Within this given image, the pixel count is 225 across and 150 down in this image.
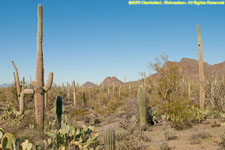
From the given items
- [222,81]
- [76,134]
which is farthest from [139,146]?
[222,81]

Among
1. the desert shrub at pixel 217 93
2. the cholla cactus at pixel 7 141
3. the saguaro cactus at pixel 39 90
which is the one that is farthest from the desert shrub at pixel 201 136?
the cholla cactus at pixel 7 141

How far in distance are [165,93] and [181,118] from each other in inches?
138

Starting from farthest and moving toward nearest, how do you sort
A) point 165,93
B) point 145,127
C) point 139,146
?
point 165,93 → point 145,127 → point 139,146

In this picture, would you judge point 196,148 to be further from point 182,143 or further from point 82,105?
point 82,105

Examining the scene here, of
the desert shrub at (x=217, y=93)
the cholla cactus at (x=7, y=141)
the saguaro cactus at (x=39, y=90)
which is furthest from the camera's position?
the saguaro cactus at (x=39, y=90)

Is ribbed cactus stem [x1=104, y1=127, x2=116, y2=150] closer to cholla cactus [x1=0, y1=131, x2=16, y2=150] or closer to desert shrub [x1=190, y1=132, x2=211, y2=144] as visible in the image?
cholla cactus [x1=0, y1=131, x2=16, y2=150]

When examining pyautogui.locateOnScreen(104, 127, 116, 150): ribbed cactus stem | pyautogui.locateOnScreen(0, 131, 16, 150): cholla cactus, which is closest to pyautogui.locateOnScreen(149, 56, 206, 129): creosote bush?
pyautogui.locateOnScreen(104, 127, 116, 150): ribbed cactus stem

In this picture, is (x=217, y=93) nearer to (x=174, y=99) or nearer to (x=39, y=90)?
(x=174, y=99)

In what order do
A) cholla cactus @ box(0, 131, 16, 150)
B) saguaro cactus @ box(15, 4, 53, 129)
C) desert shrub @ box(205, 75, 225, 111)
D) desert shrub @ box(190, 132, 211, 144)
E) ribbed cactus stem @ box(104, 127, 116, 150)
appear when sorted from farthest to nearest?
saguaro cactus @ box(15, 4, 53, 129), desert shrub @ box(190, 132, 211, 144), desert shrub @ box(205, 75, 225, 111), ribbed cactus stem @ box(104, 127, 116, 150), cholla cactus @ box(0, 131, 16, 150)

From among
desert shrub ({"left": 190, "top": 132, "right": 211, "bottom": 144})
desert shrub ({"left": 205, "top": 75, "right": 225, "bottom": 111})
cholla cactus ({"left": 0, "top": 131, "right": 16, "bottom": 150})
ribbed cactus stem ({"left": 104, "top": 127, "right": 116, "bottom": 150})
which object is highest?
desert shrub ({"left": 205, "top": 75, "right": 225, "bottom": 111})

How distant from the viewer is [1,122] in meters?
12.2

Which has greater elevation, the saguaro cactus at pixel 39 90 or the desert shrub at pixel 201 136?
the saguaro cactus at pixel 39 90

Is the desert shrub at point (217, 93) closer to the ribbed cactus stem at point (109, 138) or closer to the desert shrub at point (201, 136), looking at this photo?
the desert shrub at point (201, 136)

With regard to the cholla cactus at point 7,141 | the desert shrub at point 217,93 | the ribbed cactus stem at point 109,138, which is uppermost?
the desert shrub at point 217,93
